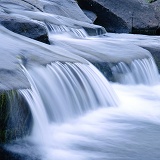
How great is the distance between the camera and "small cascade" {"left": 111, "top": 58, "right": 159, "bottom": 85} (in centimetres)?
807

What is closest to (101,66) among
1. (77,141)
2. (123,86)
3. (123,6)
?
(123,86)

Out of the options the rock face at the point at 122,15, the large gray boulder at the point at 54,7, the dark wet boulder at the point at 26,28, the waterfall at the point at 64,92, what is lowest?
the rock face at the point at 122,15

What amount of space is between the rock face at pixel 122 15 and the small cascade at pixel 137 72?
20.2 ft

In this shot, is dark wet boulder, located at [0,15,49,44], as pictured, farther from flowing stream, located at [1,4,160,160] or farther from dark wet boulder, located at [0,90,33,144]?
dark wet boulder, located at [0,90,33,144]

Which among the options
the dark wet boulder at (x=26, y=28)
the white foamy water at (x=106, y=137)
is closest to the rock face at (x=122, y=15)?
the dark wet boulder at (x=26, y=28)

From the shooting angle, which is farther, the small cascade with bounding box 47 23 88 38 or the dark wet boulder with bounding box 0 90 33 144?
the small cascade with bounding box 47 23 88 38

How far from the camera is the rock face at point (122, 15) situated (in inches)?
606

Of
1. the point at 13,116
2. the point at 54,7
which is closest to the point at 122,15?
the point at 54,7

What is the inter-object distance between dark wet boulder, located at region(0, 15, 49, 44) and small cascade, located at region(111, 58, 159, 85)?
1.56 metres

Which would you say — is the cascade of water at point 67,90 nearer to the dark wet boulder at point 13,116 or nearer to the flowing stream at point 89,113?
the flowing stream at point 89,113

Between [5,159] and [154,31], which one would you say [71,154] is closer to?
[5,159]

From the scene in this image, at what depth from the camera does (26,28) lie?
8.05 m

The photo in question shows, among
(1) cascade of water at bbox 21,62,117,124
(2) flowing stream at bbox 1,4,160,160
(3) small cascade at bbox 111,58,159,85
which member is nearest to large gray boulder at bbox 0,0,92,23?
(2) flowing stream at bbox 1,4,160,160

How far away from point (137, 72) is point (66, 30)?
10.1 ft
